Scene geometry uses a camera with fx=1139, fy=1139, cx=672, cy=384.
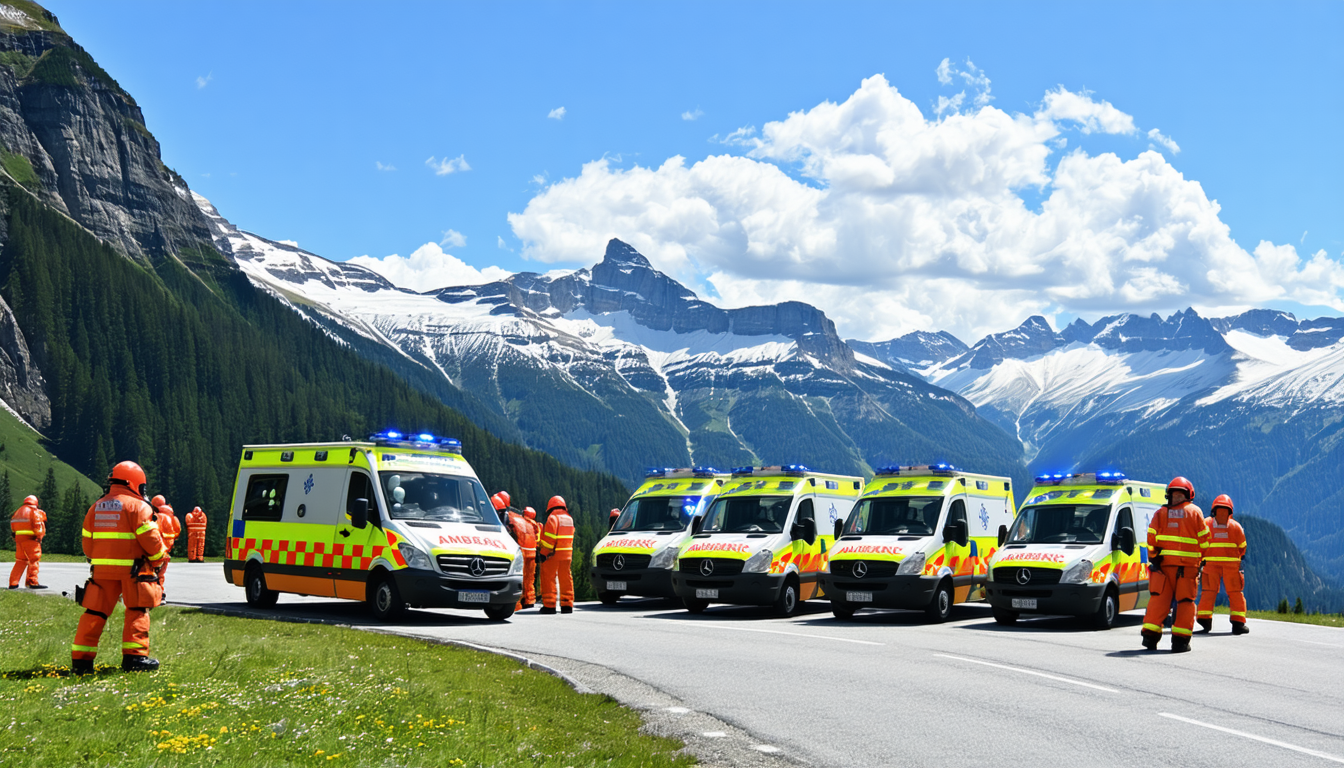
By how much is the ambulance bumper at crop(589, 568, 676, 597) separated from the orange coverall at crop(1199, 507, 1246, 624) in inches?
383

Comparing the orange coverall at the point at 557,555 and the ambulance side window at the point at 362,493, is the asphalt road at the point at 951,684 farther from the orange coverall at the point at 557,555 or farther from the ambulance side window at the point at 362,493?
the ambulance side window at the point at 362,493

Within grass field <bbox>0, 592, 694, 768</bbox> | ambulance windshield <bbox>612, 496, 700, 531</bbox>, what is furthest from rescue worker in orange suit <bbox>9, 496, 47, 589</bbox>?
ambulance windshield <bbox>612, 496, 700, 531</bbox>

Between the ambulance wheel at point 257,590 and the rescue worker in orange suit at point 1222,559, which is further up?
the rescue worker in orange suit at point 1222,559

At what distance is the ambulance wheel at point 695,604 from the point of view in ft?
72.8

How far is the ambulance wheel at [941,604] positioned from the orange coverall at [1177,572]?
16.5 feet

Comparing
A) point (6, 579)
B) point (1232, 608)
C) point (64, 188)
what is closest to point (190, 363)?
point (64, 188)

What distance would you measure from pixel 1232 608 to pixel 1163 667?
21.4 ft

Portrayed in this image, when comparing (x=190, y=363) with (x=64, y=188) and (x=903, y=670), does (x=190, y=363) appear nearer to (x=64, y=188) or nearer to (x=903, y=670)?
(x=64, y=188)

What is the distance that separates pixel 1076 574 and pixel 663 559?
26.8 feet

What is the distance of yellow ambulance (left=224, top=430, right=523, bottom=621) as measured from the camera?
60.5 ft

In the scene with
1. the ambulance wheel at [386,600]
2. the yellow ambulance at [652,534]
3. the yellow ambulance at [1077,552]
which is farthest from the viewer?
the yellow ambulance at [652,534]

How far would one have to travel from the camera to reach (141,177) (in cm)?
18000

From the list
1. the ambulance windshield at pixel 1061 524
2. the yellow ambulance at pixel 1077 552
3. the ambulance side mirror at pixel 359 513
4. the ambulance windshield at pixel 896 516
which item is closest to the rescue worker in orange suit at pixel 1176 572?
the yellow ambulance at pixel 1077 552

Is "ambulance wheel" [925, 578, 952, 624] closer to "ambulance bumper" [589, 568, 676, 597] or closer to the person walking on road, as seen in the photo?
"ambulance bumper" [589, 568, 676, 597]
